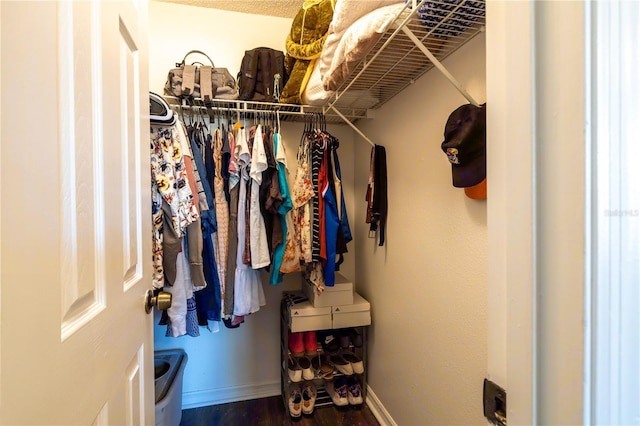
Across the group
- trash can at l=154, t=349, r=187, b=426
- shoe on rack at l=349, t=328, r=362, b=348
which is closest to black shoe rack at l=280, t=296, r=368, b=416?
shoe on rack at l=349, t=328, r=362, b=348

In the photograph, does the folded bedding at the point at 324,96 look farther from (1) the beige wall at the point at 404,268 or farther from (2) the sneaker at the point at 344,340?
(2) the sneaker at the point at 344,340

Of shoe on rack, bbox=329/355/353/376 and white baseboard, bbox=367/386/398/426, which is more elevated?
shoe on rack, bbox=329/355/353/376

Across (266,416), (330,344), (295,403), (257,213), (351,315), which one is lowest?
(266,416)

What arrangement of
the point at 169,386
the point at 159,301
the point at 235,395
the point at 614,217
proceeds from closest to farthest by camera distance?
1. the point at 614,217
2. the point at 159,301
3. the point at 169,386
4. the point at 235,395

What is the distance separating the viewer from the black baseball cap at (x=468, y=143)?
731 millimetres

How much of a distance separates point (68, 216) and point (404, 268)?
124 centimetres

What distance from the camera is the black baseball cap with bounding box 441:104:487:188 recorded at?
0.73 m

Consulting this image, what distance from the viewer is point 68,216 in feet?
1.22

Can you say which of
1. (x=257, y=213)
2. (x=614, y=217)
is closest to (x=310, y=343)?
(x=257, y=213)

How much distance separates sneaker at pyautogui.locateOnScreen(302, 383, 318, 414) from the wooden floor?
0.05m

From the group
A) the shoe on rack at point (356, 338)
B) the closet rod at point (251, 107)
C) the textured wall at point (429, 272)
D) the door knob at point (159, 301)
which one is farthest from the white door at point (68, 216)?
the shoe on rack at point (356, 338)

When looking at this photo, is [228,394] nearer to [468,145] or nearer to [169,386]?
[169,386]

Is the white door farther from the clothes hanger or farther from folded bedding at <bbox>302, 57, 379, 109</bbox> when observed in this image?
folded bedding at <bbox>302, 57, 379, 109</bbox>

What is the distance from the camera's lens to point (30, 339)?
0.29 meters
